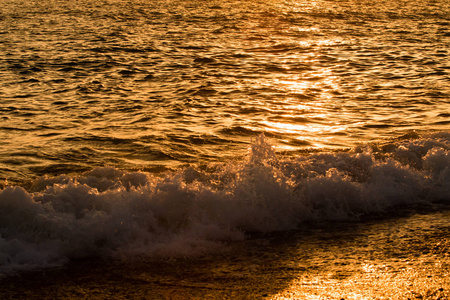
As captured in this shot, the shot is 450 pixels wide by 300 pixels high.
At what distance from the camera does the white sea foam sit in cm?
486

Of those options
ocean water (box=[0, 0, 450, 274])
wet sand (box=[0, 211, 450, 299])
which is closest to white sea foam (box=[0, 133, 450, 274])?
ocean water (box=[0, 0, 450, 274])

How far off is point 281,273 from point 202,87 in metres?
8.59

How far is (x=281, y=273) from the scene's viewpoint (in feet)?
14.3

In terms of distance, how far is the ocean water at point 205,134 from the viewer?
17.0 ft

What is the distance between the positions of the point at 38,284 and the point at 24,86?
9.13 m

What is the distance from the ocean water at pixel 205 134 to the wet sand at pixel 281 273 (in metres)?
0.27

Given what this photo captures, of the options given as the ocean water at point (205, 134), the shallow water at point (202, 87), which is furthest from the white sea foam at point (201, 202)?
the shallow water at point (202, 87)

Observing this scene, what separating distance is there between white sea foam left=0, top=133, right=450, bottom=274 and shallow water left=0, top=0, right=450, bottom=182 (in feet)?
5.18

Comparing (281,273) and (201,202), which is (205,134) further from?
(281,273)

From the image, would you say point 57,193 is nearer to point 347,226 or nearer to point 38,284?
point 38,284

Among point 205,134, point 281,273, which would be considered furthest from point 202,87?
point 281,273

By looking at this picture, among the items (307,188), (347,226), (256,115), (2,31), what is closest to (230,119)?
(256,115)

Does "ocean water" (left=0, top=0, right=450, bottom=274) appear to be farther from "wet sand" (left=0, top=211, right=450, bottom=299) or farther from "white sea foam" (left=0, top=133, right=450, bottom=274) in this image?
"wet sand" (left=0, top=211, right=450, bottom=299)

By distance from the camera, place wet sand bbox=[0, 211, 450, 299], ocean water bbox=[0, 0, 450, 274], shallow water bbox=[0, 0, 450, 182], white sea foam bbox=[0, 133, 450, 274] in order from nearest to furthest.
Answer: wet sand bbox=[0, 211, 450, 299], white sea foam bbox=[0, 133, 450, 274], ocean water bbox=[0, 0, 450, 274], shallow water bbox=[0, 0, 450, 182]
